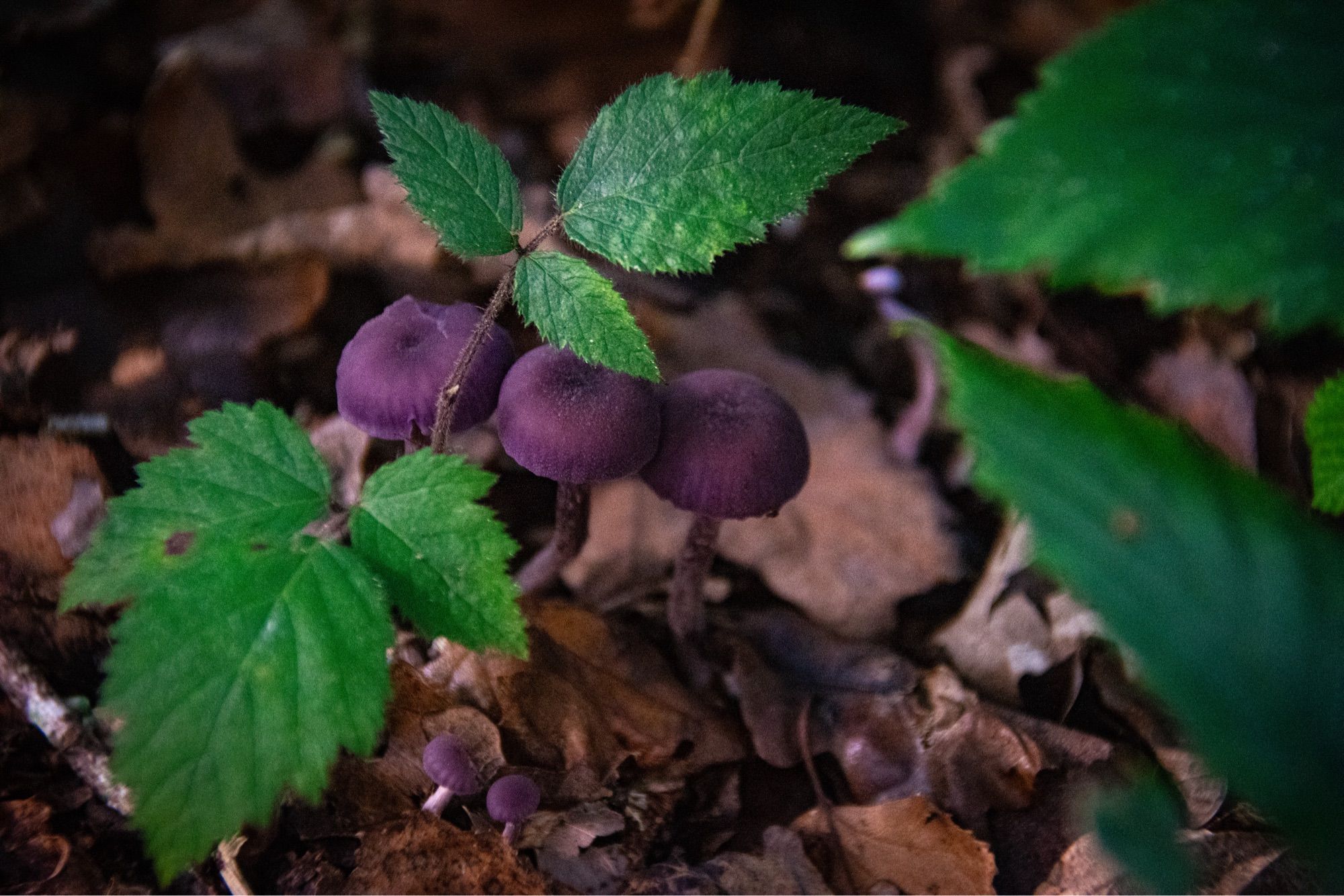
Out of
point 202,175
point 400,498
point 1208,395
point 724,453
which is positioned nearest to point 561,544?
point 724,453

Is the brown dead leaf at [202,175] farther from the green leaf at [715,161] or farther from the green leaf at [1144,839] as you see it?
the green leaf at [1144,839]

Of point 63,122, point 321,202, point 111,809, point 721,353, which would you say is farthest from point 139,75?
point 111,809

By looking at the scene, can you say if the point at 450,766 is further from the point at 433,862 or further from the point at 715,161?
the point at 715,161

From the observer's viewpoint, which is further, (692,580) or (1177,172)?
(692,580)

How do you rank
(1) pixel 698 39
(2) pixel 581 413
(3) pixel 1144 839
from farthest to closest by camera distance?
(1) pixel 698 39
(2) pixel 581 413
(3) pixel 1144 839

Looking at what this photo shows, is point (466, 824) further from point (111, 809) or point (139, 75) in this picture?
point (139, 75)

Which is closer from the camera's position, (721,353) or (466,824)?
(466,824)
